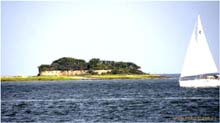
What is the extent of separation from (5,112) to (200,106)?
23.1m

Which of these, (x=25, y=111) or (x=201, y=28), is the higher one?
(x=201, y=28)

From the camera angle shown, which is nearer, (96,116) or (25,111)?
(96,116)

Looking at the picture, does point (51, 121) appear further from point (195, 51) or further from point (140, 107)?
point (195, 51)

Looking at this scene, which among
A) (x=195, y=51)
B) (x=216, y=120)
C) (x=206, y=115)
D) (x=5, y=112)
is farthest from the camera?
(x=195, y=51)

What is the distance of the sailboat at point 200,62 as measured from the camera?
96438mm

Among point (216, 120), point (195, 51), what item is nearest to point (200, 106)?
point (216, 120)

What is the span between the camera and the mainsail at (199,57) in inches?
3802

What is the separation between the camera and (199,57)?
9681cm

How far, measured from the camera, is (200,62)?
9662cm

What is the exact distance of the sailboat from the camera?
3797 inches

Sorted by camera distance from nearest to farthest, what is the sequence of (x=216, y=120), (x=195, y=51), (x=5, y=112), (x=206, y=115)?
→ (x=216, y=120) < (x=206, y=115) < (x=5, y=112) < (x=195, y=51)

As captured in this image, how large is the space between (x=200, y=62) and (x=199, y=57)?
996mm

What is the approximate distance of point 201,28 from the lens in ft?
322

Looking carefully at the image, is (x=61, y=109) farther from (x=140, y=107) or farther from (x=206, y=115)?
(x=206, y=115)
